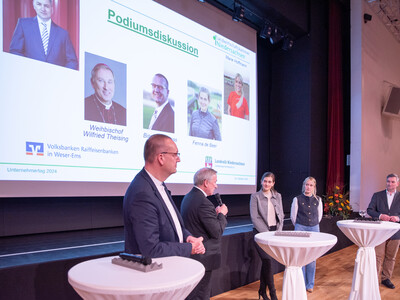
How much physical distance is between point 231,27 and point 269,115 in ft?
7.36

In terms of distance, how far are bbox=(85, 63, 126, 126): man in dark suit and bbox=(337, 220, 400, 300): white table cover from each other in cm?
260

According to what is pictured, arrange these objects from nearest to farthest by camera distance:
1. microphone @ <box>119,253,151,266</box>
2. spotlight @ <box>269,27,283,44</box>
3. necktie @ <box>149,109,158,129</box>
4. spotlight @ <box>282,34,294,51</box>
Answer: microphone @ <box>119,253,151,266</box> < necktie @ <box>149,109,158,129</box> < spotlight @ <box>269,27,283,44</box> < spotlight @ <box>282,34,294,51</box>

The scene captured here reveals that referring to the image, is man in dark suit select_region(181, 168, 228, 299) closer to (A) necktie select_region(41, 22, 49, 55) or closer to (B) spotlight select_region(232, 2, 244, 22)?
(A) necktie select_region(41, 22, 49, 55)

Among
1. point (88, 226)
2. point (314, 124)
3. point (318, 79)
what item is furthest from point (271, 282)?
point (318, 79)

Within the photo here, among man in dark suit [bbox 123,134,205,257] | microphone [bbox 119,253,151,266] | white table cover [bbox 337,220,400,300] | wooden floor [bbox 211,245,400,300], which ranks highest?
man in dark suit [bbox 123,134,205,257]

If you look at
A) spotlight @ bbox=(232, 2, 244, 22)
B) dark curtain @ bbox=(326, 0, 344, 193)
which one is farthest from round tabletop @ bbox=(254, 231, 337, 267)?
dark curtain @ bbox=(326, 0, 344, 193)

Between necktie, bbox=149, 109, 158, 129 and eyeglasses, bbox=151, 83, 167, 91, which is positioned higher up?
eyeglasses, bbox=151, 83, 167, 91

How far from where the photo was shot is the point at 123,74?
385cm

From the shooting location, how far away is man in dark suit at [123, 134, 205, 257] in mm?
1659

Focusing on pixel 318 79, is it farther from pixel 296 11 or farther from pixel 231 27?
pixel 231 27

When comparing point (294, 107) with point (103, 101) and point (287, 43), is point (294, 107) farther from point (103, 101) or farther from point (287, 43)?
point (103, 101)

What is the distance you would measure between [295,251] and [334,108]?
17.0 feet


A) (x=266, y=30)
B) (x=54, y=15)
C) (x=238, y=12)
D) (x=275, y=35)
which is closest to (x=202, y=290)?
(x=54, y=15)

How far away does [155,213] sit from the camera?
1.70 m
